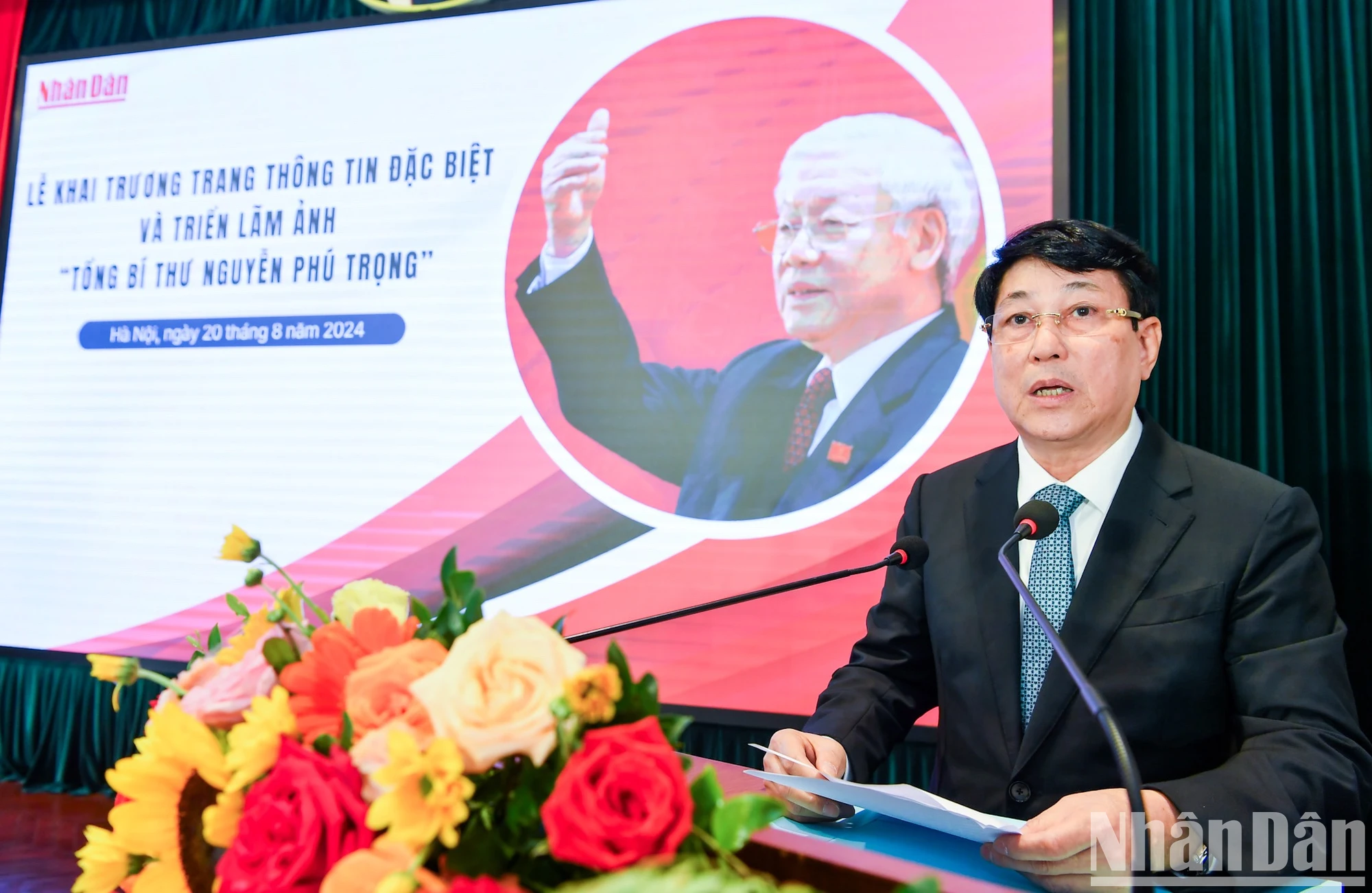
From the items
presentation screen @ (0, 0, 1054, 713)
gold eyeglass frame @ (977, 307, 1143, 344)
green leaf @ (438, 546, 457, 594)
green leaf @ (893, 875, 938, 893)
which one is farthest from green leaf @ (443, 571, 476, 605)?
presentation screen @ (0, 0, 1054, 713)

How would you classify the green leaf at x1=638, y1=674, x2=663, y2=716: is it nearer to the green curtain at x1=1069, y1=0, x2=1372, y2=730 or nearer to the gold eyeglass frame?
the gold eyeglass frame

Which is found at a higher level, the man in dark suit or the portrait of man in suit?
the portrait of man in suit

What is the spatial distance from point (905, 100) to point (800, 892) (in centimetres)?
238

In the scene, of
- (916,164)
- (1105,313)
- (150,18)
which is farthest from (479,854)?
(150,18)

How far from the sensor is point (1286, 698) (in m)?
1.24

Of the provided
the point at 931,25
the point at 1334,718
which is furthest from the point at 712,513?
the point at 1334,718

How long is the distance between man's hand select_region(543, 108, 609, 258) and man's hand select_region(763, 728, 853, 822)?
5.81 feet

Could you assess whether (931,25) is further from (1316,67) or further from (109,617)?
(109,617)

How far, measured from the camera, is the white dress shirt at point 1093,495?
4.97 feet

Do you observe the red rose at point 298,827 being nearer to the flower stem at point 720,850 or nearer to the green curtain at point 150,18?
the flower stem at point 720,850

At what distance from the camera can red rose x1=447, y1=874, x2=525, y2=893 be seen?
54cm

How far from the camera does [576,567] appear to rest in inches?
105

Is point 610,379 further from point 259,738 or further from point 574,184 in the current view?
point 259,738

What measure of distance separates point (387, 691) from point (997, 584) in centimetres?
114
